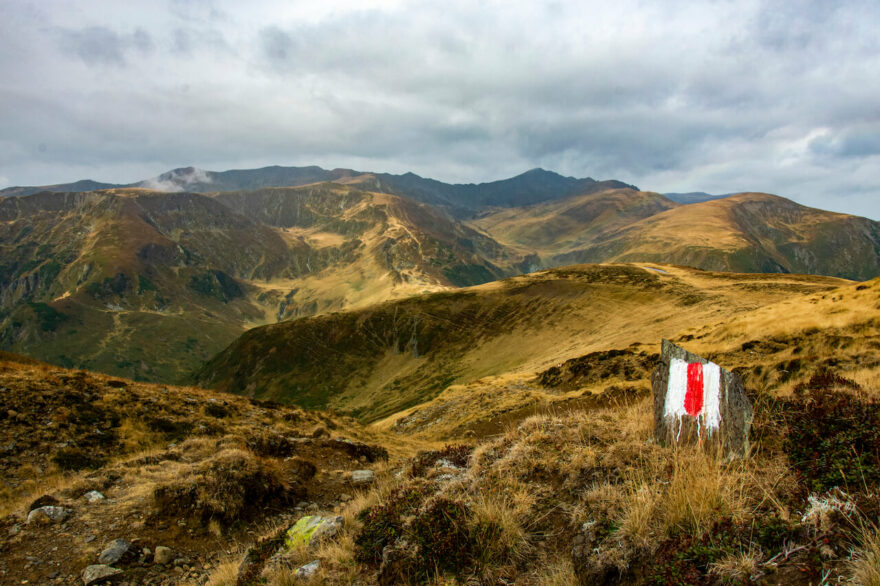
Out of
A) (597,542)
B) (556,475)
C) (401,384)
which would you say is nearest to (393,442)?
(556,475)

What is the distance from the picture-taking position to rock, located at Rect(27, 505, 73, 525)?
28.1 ft

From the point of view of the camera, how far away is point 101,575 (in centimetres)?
715

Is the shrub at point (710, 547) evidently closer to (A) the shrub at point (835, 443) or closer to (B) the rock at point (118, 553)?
(A) the shrub at point (835, 443)

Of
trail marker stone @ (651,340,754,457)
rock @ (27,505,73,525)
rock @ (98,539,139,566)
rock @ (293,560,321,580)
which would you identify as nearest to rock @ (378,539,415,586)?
rock @ (293,560,321,580)

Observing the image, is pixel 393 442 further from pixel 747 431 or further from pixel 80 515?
pixel 747 431

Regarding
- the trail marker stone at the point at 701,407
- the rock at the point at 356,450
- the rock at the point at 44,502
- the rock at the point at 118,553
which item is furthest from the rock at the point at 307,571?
the rock at the point at 356,450

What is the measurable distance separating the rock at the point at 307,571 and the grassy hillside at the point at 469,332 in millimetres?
53720

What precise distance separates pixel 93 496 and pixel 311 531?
20.9ft

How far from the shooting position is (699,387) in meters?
7.86

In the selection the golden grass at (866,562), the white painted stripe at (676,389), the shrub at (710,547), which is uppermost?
the white painted stripe at (676,389)

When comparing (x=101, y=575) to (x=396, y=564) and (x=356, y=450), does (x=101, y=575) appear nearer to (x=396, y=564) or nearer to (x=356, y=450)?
(x=396, y=564)

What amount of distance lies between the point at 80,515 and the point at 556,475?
985 centimetres

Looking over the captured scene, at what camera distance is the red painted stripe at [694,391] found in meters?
7.64

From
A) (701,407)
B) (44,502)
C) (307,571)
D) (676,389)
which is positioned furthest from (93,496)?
(701,407)
